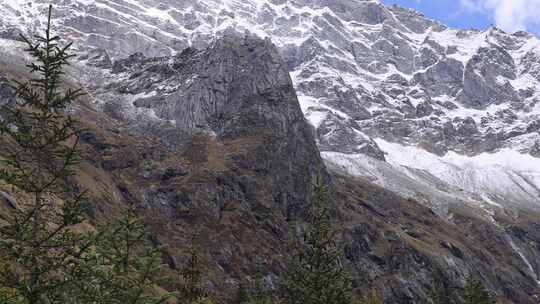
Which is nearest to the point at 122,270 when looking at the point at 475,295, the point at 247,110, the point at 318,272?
the point at 318,272

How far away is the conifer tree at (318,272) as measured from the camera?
3053 centimetres

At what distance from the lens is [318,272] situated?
3095 cm

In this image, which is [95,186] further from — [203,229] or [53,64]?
[53,64]

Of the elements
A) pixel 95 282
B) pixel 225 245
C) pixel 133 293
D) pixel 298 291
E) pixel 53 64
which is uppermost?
pixel 53 64

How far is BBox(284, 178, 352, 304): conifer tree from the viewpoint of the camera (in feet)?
100

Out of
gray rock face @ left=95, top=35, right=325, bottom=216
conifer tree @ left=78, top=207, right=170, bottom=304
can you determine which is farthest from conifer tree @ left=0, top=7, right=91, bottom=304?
gray rock face @ left=95, top=35, right=325, bottom=216

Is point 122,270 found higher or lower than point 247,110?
higher

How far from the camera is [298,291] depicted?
Result: 31.2 metres

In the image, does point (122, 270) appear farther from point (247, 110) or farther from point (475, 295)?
point (247, 110)

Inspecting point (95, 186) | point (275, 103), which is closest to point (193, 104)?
point (275, 103)

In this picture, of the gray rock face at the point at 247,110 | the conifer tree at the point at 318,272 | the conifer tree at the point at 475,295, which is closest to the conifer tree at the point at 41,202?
the conifer tree at the point at 318,272

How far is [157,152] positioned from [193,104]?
36607 millimetres

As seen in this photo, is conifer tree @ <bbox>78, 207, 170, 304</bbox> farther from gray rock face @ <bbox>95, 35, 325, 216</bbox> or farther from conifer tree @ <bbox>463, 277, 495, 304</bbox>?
gray rock face @ <bbox>95, 35, 325, 216</bbox>

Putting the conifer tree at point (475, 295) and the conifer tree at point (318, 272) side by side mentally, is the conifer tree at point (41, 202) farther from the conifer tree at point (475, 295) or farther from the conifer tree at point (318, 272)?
the conifer tree at point (475, 295)
